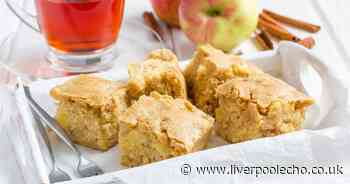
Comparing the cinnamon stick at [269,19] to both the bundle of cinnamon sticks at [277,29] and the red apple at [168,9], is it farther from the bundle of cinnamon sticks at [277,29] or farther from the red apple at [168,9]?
the red apple at [168,9]

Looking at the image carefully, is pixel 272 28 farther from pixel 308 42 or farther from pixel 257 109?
pixel 257 109

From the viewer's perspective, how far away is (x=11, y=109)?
1673 millimetres

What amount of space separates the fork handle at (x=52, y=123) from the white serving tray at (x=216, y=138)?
2 centimetres

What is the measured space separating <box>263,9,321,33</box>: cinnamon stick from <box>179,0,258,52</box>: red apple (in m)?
0.23

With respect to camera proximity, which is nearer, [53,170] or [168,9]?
[53,170]

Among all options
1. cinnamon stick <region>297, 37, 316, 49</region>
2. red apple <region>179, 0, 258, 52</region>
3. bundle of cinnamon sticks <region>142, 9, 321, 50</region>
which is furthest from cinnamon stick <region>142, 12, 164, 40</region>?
cinnamon stick <region>297, 37, 316, 49</region>

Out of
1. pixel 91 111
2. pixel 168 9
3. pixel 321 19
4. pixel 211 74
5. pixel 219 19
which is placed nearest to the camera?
pixel 91 111

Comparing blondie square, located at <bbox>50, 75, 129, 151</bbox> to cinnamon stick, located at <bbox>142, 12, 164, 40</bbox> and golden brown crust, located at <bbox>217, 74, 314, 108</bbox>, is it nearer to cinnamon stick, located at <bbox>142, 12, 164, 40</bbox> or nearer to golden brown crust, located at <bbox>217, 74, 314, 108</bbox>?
golden brown crust, located at <bbox>217, 74, 314, 108</bbox>

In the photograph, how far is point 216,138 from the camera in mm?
1663

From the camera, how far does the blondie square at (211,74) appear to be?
171 cm

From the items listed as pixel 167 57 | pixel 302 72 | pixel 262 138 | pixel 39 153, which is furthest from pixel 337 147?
pixel 39 153

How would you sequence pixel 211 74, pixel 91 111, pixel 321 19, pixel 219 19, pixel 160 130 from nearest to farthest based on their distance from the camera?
pixel 160 130, pixel 91 111, pixel 211 74, pixel 219 19, pixel 321 19

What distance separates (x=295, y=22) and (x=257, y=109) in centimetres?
82

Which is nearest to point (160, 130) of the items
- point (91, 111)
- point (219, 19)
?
point (91, 111)
